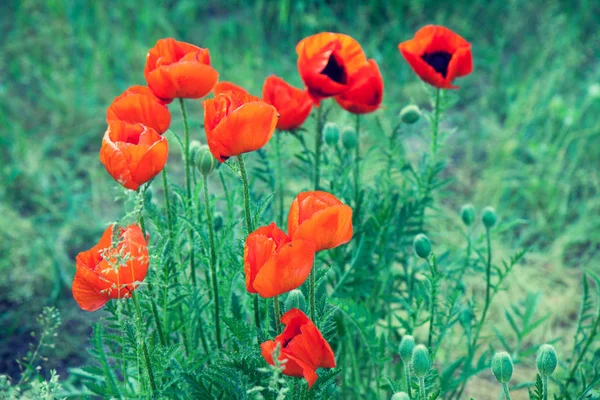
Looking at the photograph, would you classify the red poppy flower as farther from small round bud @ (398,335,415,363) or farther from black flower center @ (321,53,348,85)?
small round bud @ (398,335,415,363)

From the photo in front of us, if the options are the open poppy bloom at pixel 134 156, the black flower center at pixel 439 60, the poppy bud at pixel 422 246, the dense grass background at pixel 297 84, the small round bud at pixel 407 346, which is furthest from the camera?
the dense grass background at pixel 297 84

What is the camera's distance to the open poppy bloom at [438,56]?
1.50 metres

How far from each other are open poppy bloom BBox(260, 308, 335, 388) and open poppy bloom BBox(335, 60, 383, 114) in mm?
645

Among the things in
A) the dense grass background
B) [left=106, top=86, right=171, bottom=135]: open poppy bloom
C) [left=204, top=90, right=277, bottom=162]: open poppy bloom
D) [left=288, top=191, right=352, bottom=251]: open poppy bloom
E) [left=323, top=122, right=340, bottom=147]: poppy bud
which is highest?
[left=204, top=90, right=277, bottom=162]: open poppy bloom

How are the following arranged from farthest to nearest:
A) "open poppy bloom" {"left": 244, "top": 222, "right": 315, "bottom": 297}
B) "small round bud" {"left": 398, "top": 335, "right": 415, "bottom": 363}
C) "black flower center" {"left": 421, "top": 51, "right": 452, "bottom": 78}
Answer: "black flower center" {"left": 421, "top": 51, "right": 452, "bottom": 78}
"small round bud" {"left": 398, "top": 335, "right": 415, "bottom": 363}
"open poppy bloom" {"left": 244, "top": 222, "right": 315, "bottom": 297}

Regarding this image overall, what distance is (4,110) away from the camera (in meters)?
3.41

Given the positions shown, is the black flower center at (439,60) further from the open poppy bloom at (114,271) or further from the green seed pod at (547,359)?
the open poppy bloom at (114,271)

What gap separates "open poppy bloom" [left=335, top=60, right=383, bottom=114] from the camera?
59.2 inches

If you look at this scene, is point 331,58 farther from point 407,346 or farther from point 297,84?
point 297,84

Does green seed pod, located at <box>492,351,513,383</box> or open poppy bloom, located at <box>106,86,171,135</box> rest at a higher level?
open poppy bloom, located at <box>106,86,171,135</box>

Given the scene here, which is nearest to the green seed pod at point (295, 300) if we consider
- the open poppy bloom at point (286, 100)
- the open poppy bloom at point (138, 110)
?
the open poppy bloom at point (138, 110)

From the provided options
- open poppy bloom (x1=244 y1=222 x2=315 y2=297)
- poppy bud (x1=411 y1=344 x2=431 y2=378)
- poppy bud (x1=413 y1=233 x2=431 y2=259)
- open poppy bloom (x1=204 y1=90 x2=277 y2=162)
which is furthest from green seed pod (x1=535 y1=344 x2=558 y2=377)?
open poppy bloom (x1=204 y1=90 x2=277 y2=162)

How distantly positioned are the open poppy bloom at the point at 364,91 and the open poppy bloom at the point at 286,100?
77mm

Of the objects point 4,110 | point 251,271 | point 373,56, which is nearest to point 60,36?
point 4,110
